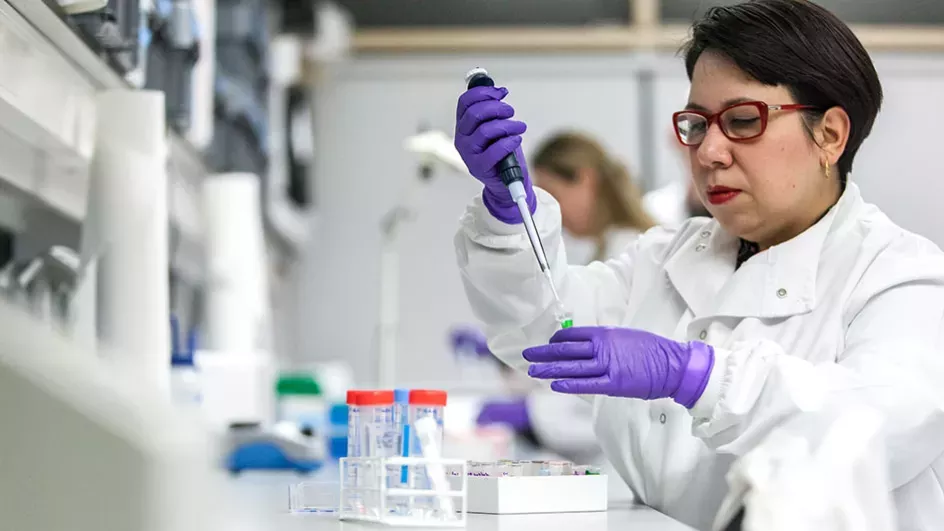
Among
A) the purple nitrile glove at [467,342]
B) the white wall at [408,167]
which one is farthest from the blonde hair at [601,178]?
the white wall at [408,167]

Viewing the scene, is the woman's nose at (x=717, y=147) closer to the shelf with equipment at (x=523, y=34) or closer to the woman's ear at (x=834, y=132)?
the woman's ear at (x=834, y=132)

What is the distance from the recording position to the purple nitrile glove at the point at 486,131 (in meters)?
1.25

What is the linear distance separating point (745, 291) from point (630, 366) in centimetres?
27

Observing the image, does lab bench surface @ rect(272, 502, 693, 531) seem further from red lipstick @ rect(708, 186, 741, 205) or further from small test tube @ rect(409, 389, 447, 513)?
red lipstick @ rect(708, 186, 741, 205)

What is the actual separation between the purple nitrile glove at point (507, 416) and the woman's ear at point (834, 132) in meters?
2.15

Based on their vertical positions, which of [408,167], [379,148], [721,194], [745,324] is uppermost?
[379,148]

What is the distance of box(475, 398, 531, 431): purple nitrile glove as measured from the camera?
134 inches

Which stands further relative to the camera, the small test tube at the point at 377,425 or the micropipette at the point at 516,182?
the micropipette at the point at 516,182

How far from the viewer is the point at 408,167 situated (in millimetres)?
4719

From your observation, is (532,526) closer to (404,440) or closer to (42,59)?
(404,440)

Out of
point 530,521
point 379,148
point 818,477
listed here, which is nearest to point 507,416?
point 379,148

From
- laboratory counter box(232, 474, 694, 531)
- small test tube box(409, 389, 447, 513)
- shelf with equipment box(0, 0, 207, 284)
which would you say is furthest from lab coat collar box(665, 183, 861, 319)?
shelf with equipment box(0, 0, 207, 284)

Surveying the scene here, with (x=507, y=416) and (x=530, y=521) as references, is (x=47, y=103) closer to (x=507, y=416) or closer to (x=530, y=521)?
(x=530, y=521)

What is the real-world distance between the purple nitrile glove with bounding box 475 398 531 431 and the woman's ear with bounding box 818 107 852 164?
215cm
